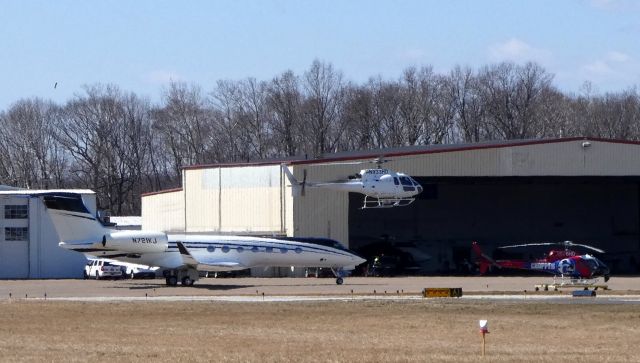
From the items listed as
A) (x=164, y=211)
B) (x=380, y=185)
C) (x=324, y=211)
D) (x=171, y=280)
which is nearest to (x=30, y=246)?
(x=164, y=211)

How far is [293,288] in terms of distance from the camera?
5488 centimetres

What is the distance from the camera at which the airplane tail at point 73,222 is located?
56.2m

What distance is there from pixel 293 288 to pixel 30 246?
87.7 ft

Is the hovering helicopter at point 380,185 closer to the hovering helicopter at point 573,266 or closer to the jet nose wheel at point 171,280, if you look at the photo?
the hovering helicopter at point 573,266

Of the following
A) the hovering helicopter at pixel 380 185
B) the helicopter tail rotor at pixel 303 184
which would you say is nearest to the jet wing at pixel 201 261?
the helicopter tail rotor at pixel 303 184

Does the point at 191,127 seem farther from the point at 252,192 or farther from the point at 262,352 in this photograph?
the point at 262,352

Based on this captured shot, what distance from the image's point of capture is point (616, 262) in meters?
79.2

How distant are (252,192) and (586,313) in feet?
119

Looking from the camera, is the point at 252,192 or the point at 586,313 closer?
the point at 586,313

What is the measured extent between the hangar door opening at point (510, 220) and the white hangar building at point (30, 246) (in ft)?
62.6

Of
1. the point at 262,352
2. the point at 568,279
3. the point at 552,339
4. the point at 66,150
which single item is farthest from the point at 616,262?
the point at 66,150

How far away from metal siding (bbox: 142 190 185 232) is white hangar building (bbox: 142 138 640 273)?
0.09 metres

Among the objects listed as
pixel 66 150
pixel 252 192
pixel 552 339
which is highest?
pixel 66 150

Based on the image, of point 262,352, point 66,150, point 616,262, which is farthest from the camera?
point 66,150
